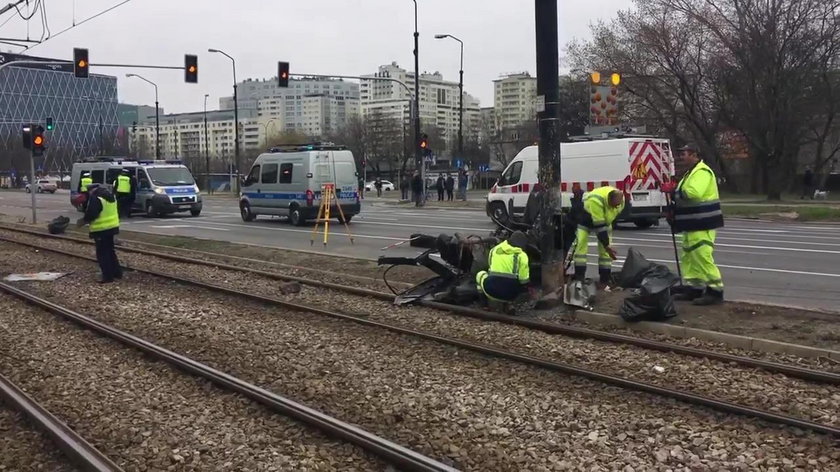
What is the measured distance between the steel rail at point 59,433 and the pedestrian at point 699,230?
21.4ft

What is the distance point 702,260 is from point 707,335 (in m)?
1.41

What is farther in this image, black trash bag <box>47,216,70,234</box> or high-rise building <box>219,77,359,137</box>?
high-rise building <box>219,77,359,137</box>

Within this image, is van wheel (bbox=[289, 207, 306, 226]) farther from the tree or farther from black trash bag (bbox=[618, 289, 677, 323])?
the tree

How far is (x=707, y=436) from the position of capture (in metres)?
5.13

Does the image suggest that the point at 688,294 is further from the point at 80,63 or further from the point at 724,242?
the point at 80,63

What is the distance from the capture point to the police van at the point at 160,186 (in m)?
29.1

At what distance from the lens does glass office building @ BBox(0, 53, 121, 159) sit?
11431cm

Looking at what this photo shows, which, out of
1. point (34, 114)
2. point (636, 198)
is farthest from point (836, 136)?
point (34, 114)

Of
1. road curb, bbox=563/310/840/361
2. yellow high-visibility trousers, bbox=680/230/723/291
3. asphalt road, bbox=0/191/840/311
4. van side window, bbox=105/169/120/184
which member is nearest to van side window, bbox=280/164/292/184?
asphalt road, bbox=0/191/840/311

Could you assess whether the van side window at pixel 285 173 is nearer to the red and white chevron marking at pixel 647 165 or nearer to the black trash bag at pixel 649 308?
the red and white chevron marking at pixel 647 165

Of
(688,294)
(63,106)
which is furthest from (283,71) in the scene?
(63,106)

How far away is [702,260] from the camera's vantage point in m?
8.87

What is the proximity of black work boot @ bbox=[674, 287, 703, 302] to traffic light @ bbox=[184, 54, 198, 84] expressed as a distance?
2486 cm

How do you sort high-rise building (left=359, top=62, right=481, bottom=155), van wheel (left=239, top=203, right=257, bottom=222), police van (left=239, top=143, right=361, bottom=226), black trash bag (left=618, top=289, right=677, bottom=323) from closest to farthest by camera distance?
black trash bag (left=618, top=289, right=677, bottom=323) → police van (left=239, top=143, right=361, bottom=226) → van wheel (left=239, top=203, right=257, bottom=222) → high-rise building (left=359, top=62, right=481, bottom=155)
